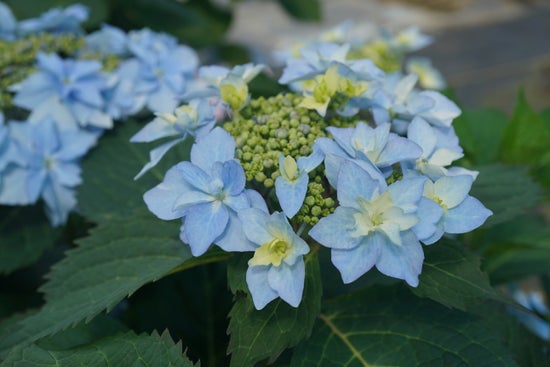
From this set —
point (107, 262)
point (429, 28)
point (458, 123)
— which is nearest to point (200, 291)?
point (107, 262)

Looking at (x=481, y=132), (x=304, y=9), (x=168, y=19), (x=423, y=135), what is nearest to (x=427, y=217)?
(x=423, y=135)

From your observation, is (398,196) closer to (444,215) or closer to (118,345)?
(444,215)

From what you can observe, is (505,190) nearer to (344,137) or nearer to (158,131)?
(344,137)

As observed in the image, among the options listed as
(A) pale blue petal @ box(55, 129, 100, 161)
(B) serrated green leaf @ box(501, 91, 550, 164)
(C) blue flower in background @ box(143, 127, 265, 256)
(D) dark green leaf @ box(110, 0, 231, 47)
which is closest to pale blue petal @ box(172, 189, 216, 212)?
(C) blue flower in background @ box(143, 127, 265, 256)

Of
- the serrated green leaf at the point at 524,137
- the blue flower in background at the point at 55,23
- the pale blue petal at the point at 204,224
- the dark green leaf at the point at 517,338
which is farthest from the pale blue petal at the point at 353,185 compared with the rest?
the blue flower in background at the point at 55,23

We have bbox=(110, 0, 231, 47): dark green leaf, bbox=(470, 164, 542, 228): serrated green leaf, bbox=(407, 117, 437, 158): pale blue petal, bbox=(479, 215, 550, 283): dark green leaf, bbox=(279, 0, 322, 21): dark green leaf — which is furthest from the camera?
bbox=(279, 0, 322, 21): dark green leaf

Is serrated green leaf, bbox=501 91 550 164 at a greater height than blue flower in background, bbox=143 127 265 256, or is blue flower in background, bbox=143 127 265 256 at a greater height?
blue flower in background, bbox=143 127 265 256

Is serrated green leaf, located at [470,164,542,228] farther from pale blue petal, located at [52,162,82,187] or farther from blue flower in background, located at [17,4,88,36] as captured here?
blue flower in background, located at [17,4,88,36]
